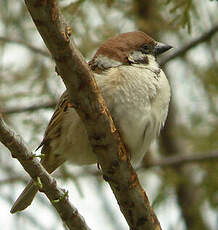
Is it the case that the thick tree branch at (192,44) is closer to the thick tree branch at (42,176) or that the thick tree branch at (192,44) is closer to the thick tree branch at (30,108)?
the thick tree branch at (30,108)

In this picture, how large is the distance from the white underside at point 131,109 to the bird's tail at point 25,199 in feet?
1.07

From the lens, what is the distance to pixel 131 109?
2.96 metres

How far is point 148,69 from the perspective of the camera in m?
3.23

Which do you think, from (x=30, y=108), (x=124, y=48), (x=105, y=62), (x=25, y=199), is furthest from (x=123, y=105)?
(x=30, y=108)

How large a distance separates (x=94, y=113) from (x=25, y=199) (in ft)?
3.82

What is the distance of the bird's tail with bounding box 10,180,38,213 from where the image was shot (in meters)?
3.26

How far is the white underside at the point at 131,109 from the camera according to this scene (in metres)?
2.95

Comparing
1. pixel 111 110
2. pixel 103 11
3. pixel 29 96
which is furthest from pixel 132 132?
pixel 103 11

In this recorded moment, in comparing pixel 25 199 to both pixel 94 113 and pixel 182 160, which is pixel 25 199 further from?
pixel 182 160

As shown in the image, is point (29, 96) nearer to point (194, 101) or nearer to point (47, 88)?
point (47, 88)

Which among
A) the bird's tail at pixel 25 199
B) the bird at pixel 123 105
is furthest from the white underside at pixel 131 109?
the bird's tail at pixel 25 199

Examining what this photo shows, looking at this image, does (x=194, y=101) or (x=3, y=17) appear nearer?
(x=3, y=17)

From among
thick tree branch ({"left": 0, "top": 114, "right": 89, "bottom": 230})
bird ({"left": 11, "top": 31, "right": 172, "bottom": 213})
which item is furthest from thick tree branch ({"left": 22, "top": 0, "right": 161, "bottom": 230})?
bird ({"left": 11, "top": 31, "right": 172, "bottom": 213})

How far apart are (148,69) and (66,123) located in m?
0.56
